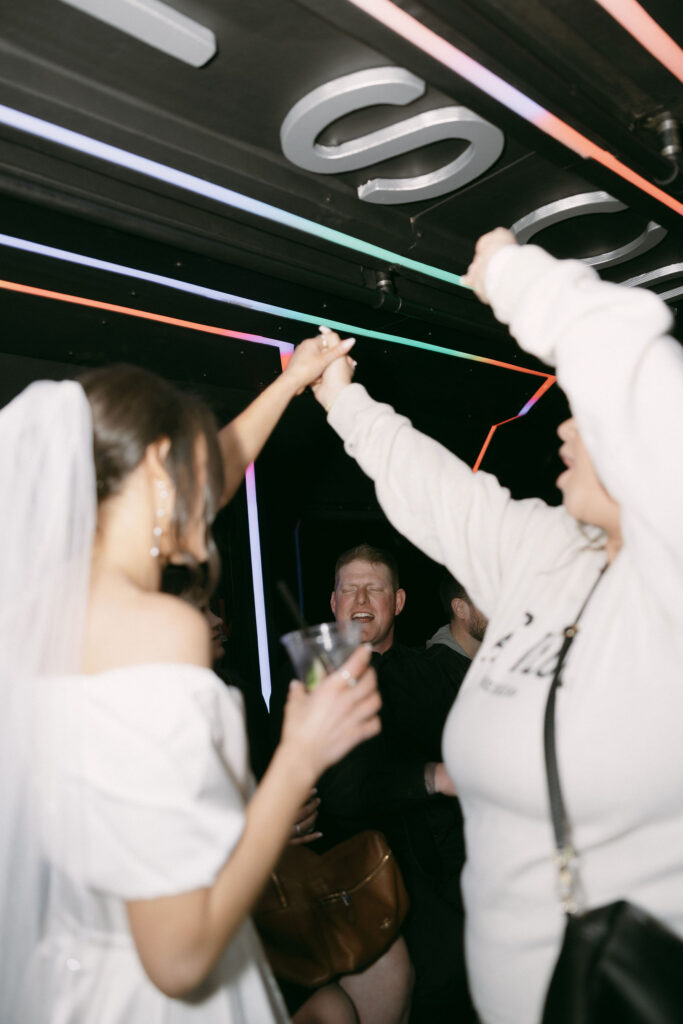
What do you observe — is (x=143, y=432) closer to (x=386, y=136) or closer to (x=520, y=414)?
(x=386, y=136)

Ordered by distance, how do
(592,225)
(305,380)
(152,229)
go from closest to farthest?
(305,380) < (152,229) < (592,225)

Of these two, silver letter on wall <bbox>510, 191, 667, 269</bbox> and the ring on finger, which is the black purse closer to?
the ring on finger

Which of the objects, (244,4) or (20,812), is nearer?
(20,812)

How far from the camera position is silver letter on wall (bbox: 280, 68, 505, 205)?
1.88 m

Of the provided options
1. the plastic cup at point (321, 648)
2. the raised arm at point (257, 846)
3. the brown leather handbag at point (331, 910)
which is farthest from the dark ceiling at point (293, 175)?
the brown leather handbag at point (331, 910)

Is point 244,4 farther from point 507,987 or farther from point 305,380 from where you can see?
point 507,987

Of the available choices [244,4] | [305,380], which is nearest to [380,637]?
[305,380]

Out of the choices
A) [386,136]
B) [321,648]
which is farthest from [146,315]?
[321,648]

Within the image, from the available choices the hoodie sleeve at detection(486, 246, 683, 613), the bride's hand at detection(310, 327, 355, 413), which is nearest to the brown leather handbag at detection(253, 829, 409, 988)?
the bride's hand at detection(310, 327, 355, 413)

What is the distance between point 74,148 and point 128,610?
144 centimetres

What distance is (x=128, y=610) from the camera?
3.66ft

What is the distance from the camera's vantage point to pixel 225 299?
2852 mm

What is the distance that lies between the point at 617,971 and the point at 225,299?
99.6 inches

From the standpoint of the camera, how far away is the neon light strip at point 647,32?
1.75 m
